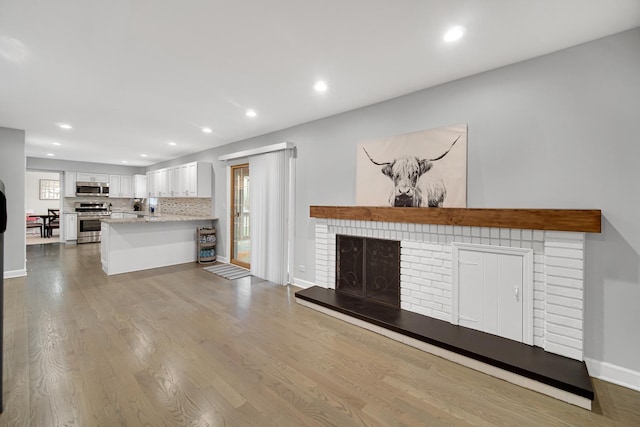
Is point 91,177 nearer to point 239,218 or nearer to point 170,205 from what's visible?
point 170,205

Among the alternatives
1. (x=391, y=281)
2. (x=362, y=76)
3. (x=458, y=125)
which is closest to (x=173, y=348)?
(x=391, y=281)

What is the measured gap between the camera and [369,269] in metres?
3.33

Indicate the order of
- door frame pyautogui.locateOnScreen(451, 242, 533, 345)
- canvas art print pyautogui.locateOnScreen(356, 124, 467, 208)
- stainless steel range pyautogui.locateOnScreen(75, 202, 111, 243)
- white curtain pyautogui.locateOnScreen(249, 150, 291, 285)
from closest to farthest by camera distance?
door frame pyautogui.locateOnScreen(451, 242, 533, 345) < canvas art print pyautogui.locateOnScreen(356, 124, 467, 208) < white curtain pyautogui.locateOnScreen(249, 150, 291, 285) < stainless steel range pyautogui.locateOnScreen(75, 202, 111, 243)

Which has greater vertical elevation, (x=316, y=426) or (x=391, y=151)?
(x=391, y=151)

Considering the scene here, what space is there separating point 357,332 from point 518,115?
2551 millimetres

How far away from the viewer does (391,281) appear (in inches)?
123

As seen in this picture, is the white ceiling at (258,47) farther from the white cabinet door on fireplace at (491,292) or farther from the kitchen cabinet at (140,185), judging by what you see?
the kitchen cabinet at (140,185)

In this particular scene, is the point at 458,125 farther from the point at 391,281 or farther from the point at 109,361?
the point at 109,361

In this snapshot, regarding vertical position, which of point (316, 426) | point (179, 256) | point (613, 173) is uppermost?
point (613, 173)

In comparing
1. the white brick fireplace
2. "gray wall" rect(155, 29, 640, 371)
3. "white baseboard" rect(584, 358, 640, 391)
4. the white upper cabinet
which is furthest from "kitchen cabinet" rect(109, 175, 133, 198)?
"white baseboard" rect(584, 358, 640, 391)

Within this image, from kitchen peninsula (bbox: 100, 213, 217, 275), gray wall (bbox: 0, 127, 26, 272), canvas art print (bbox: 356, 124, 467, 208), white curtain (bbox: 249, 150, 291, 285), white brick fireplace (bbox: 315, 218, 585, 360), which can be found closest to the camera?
white brick fireplace (bbox: 315, 218, 585, 360)

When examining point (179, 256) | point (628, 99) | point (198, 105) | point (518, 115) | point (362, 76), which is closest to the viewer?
point (628, 99)

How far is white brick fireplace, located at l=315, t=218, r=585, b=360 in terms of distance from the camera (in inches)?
81.8

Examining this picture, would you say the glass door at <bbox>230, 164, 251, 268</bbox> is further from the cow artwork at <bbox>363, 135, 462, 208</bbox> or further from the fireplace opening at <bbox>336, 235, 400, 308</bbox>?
the cow artwork at <bbox>363, 135, 462, 208</bbox>
